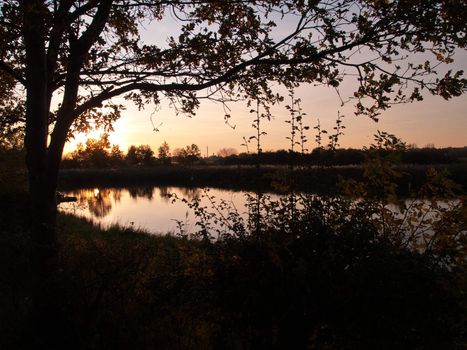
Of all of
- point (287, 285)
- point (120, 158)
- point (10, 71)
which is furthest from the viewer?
point (120, 158)

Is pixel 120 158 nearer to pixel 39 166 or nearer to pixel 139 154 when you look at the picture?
pixel 139 154

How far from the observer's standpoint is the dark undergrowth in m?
3.58

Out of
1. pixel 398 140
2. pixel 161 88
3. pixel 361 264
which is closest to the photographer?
pixel 361 264

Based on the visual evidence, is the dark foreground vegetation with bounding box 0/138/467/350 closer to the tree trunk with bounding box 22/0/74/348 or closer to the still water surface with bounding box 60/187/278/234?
the tree trunk with bounding box 22/0/74/348

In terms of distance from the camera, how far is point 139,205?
3788 cm

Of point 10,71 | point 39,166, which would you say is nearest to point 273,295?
point 39,166

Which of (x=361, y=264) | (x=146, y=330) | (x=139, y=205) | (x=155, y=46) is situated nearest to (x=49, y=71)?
(x=155, y=46)

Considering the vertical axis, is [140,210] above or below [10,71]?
below

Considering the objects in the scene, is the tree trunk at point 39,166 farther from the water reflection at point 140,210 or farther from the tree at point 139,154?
the tree at point 139,154

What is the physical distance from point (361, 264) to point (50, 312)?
12.8 ft

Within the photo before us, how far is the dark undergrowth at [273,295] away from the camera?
3.58 meters

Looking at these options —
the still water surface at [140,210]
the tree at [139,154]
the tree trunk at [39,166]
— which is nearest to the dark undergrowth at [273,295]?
the tree trunk at [39,166]

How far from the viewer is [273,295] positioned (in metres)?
3.83

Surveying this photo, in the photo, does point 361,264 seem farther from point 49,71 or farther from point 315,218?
point 49,71
